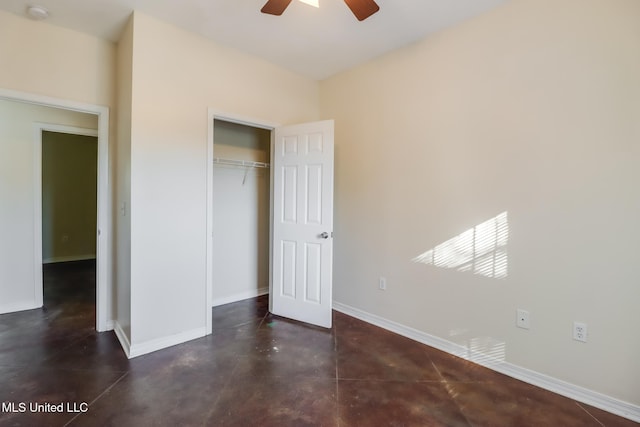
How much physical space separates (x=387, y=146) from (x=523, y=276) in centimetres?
159

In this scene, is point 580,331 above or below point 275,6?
below

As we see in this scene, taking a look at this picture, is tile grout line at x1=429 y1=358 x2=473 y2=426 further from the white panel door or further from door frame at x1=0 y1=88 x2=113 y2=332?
door frame at x1=0 y1=88 x2=113 y2=332

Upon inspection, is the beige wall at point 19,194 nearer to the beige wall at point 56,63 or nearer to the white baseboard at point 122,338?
the beige wall at point 56,63

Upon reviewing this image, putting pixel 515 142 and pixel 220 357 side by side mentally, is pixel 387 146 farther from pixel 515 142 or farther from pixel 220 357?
pixel 220 357

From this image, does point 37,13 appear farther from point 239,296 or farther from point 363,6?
point 239,296

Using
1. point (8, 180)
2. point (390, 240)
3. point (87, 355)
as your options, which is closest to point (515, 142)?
point (390, 240)

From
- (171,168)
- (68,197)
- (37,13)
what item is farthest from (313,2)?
(68,197)

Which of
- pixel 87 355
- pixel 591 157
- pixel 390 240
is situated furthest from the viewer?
pixel 390 240

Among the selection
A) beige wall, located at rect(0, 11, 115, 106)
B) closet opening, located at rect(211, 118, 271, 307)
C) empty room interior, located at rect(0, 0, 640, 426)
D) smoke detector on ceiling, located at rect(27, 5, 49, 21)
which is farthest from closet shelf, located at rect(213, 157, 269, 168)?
smoke detector on ceiling, located at rect(27, 5, 49, 21)

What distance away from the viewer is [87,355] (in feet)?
7.66

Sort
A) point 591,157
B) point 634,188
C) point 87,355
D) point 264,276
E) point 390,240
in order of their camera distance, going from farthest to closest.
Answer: point 264,276 < point 390,240 < point 87,355 < point 591,157 < point 634,188

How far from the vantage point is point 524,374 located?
2.11 metres

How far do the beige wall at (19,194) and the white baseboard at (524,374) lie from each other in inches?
149

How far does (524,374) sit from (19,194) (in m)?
5.08
